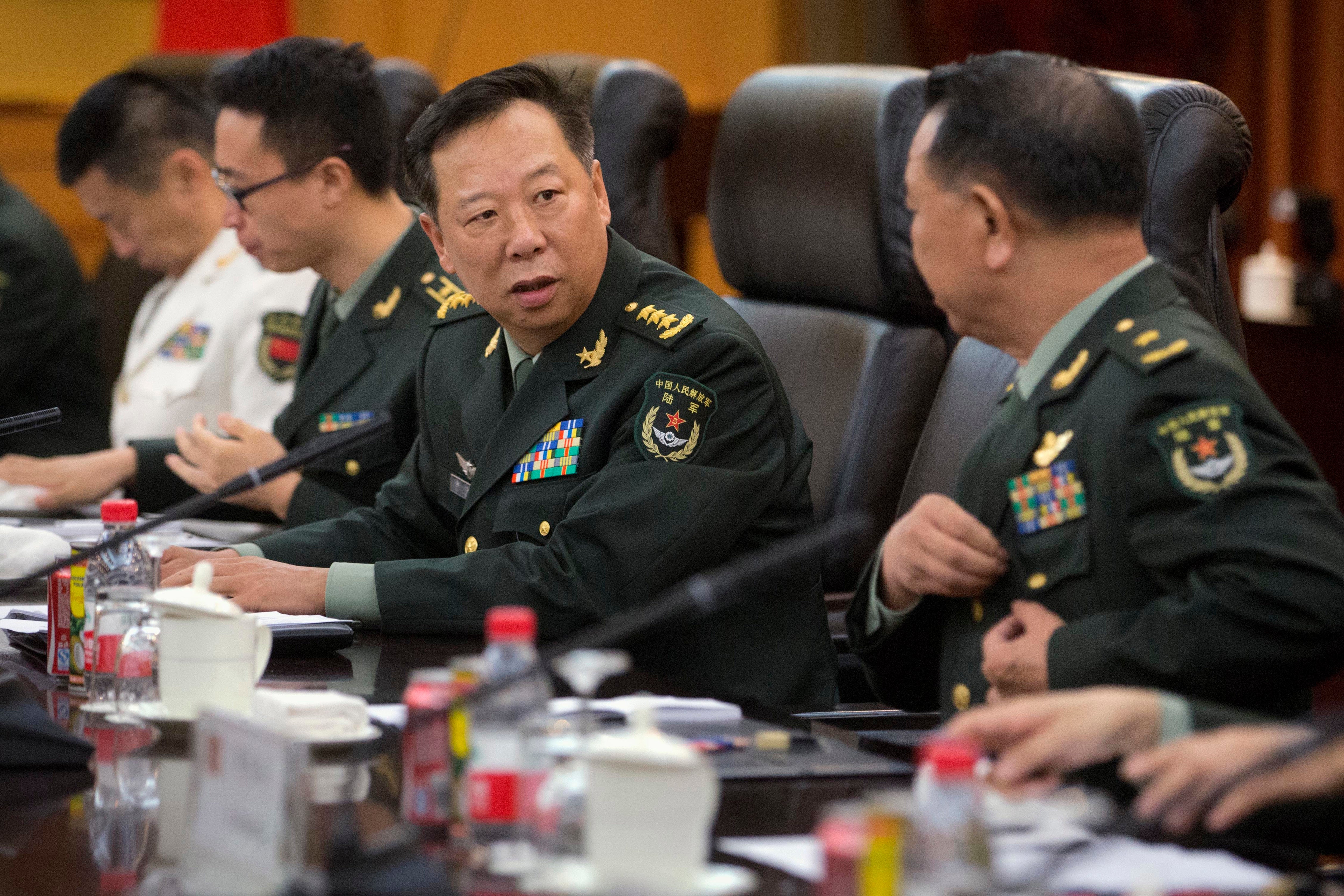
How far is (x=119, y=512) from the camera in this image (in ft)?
5.23

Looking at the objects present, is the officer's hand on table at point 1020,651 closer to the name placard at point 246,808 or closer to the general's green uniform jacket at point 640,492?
the general's green uniform jacket at point 640,492

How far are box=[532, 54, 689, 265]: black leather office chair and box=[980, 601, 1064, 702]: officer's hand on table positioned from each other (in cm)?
155

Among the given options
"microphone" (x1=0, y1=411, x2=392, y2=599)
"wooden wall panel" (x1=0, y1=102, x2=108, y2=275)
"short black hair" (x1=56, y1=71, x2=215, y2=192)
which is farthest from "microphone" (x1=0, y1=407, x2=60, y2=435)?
"wooden wall panel" (x1=0, y1=102, x2=108, y2=275)

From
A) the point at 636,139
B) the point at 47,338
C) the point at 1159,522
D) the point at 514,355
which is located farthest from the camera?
the point at 47,338

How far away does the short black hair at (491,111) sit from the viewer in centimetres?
193

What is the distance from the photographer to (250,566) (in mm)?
1858

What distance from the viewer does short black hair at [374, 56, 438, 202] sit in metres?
3.29

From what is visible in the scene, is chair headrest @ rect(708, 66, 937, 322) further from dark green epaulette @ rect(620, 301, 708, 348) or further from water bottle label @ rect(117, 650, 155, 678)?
water bottle label @ rect(117, 650, 155, 678)

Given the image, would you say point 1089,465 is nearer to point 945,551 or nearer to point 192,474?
point 945,551

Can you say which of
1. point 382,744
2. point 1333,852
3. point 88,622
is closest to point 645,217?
point 88,622

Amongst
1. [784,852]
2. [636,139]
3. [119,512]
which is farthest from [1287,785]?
[636,139]

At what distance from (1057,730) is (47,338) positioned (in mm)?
3107

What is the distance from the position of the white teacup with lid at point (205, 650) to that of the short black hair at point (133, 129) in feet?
7.24

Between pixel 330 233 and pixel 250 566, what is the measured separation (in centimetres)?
99
